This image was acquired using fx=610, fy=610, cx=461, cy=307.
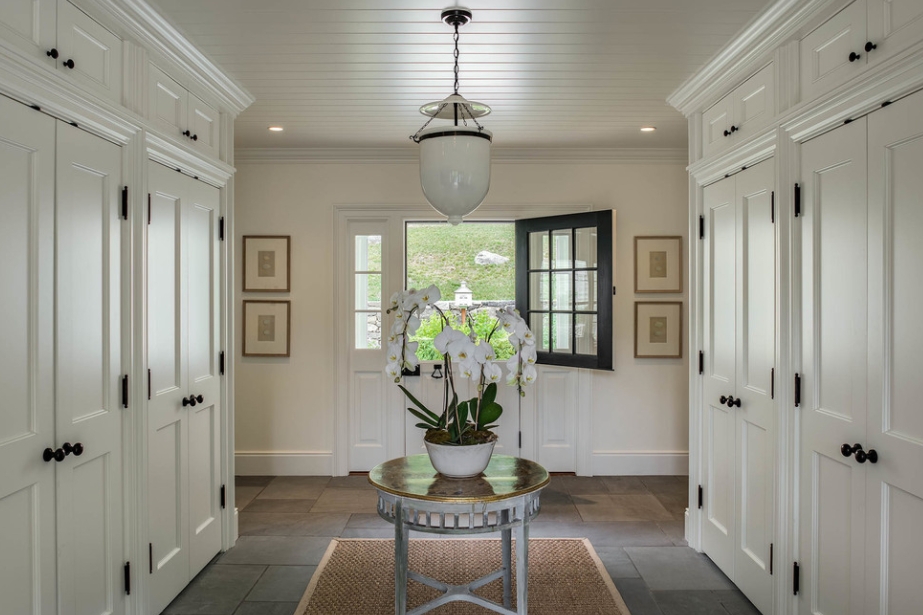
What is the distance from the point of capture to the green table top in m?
2.09

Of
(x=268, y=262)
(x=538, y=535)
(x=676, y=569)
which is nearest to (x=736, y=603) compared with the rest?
(x=676, y=569)

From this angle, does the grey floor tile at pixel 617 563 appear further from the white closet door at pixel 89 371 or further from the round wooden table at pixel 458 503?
the white closet door at pixel 89 371

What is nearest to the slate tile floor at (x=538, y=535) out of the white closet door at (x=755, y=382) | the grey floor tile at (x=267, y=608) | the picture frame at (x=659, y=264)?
the grey floor tile at (x=267, y=608)

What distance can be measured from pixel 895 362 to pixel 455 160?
153 cm

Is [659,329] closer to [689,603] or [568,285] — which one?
[568,285]

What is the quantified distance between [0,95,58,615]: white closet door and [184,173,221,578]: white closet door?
2.98ft

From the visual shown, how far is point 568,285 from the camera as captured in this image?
14.9 feet

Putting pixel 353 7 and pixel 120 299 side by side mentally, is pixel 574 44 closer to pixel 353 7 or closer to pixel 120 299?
pixel 353 7

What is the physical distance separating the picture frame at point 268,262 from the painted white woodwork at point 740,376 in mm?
3040

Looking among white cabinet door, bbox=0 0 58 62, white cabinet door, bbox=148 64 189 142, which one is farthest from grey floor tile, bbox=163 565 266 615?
white cabinet door, bbox=0 0 58 62

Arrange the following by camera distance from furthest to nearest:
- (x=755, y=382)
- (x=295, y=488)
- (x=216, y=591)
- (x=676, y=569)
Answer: (x=295, y=488)
(x=676, y=569)
(x=216, y=591)
(x=755, y=382)

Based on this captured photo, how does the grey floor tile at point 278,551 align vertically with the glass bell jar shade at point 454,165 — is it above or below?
below

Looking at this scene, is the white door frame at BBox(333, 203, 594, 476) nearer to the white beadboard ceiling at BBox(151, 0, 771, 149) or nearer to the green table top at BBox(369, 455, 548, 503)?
the white beadboard ceiling at BBox(151, 0, 771, 149)

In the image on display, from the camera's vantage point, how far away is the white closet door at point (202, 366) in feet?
9.64
